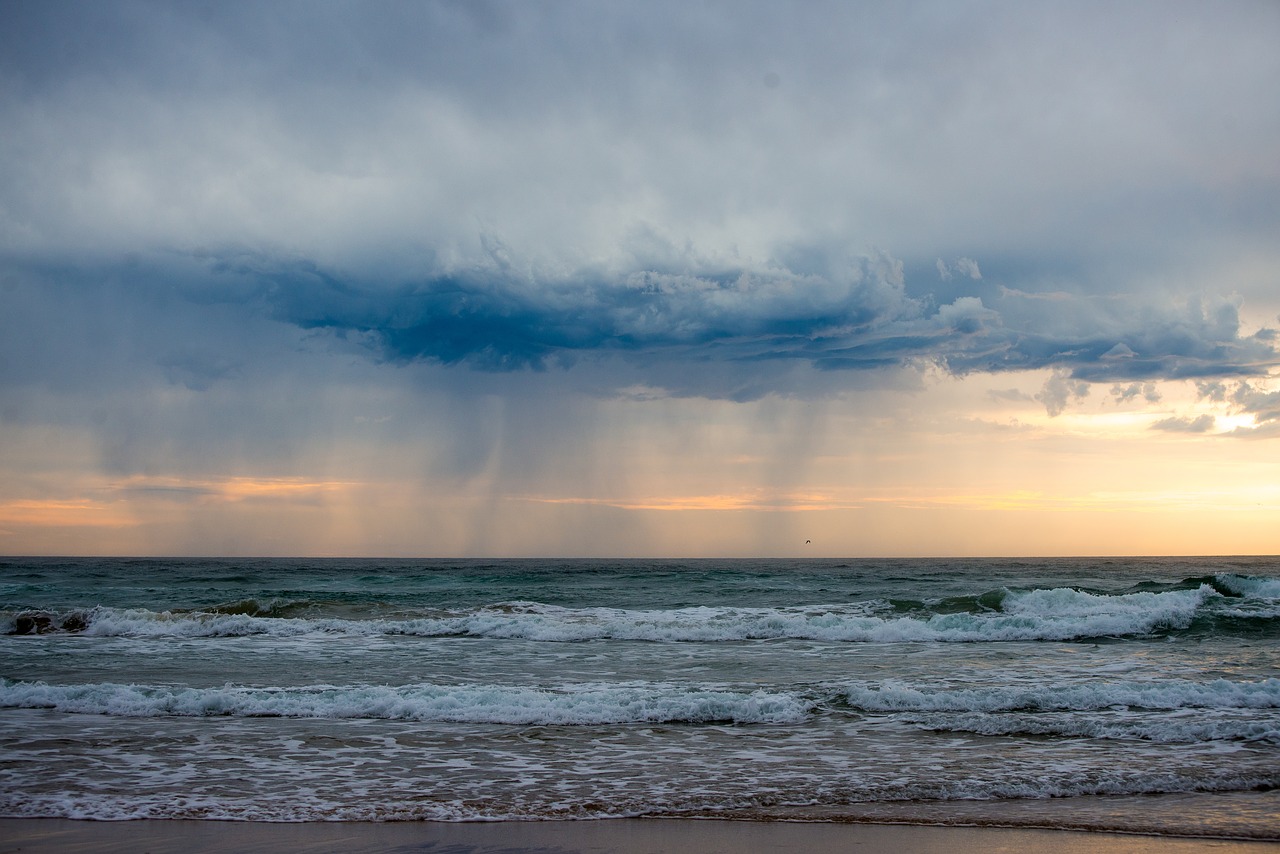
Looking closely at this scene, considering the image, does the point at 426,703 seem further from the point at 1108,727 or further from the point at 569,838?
the point at 1108,727

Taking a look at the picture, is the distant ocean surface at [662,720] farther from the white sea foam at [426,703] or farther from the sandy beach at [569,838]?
the sandy beach at [569,838]

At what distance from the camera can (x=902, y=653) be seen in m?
20.3

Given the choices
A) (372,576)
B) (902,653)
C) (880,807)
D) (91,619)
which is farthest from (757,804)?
(372,576)

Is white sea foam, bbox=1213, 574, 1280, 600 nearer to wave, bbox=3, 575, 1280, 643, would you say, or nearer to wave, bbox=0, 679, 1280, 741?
wave, bbox=3, 575, 1280, 643

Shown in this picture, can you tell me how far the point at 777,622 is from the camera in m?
25.0

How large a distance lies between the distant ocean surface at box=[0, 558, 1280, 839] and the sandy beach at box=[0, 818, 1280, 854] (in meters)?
0.29

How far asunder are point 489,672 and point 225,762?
766 cm

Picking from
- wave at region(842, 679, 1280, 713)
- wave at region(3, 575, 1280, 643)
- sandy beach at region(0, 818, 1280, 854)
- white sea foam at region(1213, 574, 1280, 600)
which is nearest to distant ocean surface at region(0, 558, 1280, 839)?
wave at region(842, 679, 1280, 713)

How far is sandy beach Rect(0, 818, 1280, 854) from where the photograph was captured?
23.9 feet

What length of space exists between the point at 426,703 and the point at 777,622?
45.7 ft

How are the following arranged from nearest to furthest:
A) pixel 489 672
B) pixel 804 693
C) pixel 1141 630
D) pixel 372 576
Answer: pixel 804 693, pixel 489 672, pixel 1141 630, pixel 372 576

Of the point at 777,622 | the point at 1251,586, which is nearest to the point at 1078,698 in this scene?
the point at 777,622

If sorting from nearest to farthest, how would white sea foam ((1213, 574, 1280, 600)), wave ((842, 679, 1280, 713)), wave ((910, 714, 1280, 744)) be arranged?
wave ((910, 714, 1280, 744)), wave ((842, 679, 1280, 713)), white sea foam ((1213, 574, 1280, 600))

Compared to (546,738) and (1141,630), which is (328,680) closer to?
(546,738)
